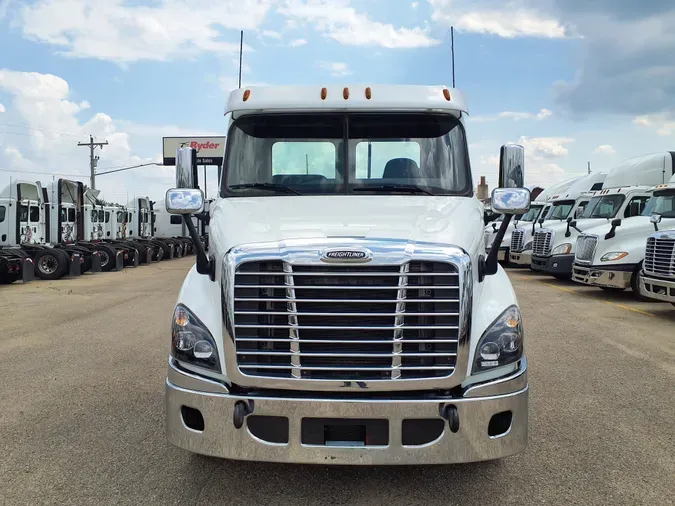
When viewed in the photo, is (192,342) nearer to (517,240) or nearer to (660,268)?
(660,268)

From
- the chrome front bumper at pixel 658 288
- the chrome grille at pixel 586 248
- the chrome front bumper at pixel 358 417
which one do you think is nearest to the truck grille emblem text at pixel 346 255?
the chrome front bumper at pixel 358 417

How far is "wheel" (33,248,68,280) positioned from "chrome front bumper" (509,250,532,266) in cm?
1382

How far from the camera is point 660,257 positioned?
998cm

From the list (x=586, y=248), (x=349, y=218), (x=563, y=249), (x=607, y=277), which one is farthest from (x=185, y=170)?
(x=563, y=249)

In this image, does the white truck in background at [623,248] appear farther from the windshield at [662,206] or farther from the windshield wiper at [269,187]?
the windshield wiper at [269,187]

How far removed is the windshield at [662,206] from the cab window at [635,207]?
2002mm

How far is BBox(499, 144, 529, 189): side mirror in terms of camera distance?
419 centimetres

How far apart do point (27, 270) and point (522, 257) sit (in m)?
14.5

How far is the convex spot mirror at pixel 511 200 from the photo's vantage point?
12.9 feet

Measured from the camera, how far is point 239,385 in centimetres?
337

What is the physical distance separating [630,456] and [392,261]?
93.1 inches

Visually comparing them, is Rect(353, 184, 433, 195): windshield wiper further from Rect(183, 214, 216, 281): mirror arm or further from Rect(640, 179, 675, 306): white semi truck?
Rect(640, 179, 675, 306): white semi truck

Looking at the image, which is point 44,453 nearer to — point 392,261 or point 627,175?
point 392,261

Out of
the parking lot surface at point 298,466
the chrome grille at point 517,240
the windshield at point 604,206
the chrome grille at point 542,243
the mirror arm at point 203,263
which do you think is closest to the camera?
the parking lot surface at point 298,466
